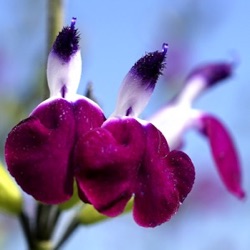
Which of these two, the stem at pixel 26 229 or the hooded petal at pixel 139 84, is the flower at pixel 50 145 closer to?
the hooded petal at pixel 139 84

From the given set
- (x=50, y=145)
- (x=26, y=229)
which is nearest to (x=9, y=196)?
(x=26, y=229)

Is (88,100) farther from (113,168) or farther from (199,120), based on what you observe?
(199,120)

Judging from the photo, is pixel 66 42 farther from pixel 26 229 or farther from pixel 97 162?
pixel 26 229

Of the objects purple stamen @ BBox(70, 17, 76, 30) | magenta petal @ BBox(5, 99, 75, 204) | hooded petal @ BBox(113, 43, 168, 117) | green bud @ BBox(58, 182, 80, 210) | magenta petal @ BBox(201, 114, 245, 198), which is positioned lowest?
green bud @ BBox(58, 182, 80, 210)

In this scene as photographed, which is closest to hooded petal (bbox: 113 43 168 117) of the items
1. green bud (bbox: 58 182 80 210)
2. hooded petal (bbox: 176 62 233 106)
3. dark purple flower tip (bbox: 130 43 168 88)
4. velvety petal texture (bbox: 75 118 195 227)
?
dark purple flower tip (bbox: 130 43 168 88)

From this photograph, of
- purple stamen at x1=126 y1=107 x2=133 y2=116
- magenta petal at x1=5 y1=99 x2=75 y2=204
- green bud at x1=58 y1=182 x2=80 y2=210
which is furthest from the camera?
green bud at x1=58 y1=182 x2=80 y2=210

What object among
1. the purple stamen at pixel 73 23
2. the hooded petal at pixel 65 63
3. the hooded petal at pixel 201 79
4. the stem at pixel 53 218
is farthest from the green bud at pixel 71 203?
the hooded petal at pixel 201 79

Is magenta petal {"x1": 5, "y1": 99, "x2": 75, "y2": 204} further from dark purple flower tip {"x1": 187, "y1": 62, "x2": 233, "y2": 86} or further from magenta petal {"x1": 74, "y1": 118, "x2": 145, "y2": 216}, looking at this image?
dark purple flower tip {"x1": 187, "y1": 62, "x2": 233, "y2": 86}

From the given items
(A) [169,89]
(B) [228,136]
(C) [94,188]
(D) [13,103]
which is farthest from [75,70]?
(A) [169,89]
